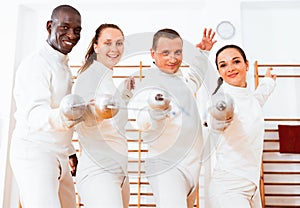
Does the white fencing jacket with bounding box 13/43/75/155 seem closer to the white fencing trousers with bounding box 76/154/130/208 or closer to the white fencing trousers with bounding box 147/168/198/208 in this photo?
the white fencing trousers with bounding box 76/154/130/208

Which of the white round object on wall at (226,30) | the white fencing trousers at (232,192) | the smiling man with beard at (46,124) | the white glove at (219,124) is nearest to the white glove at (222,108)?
the white glove at (219,124)

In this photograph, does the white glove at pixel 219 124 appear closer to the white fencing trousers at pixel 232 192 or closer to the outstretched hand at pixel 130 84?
the white fencing trousers at pixel 232 192

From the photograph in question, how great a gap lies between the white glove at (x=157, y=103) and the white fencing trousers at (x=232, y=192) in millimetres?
605

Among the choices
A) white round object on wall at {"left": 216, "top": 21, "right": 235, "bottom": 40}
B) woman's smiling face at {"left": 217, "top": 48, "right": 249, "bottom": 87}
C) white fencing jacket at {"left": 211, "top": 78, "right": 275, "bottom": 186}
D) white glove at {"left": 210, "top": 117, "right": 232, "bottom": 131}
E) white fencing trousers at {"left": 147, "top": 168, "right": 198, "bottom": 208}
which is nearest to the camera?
white fencing trousers at {"left": 147, "top": 168, "right": 198, "bottom": 208}

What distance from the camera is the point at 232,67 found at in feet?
7.72

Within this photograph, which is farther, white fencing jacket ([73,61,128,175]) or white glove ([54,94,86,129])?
white fencing jacket ([73,61,128,175])

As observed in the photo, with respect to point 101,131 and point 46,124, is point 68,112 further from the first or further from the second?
point 101,131

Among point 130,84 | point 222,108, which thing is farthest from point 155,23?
point 222,108

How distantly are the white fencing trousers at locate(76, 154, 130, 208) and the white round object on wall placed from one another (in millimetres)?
1367

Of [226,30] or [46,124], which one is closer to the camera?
[46,124]

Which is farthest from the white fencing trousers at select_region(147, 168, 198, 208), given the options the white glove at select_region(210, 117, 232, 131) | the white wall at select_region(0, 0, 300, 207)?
the white wall at select_region(0, 0, 300, 207)

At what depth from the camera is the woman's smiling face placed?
2344mm

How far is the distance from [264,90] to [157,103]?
0.96 metres

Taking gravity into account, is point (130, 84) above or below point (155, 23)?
below
